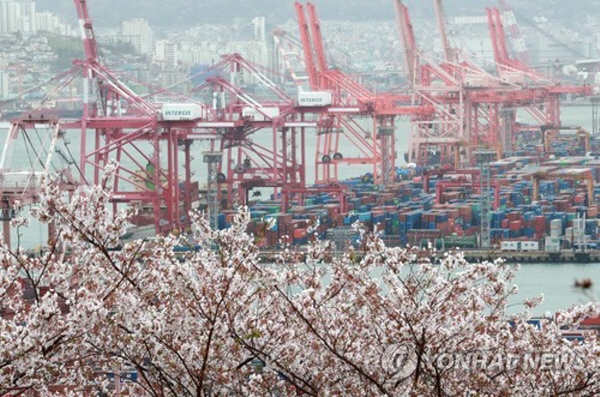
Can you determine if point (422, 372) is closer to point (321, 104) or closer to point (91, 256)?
point (91, 256)

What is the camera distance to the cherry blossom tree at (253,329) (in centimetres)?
477

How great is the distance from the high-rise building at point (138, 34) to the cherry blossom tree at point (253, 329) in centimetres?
6037

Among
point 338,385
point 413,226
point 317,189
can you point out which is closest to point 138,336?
point 338,385

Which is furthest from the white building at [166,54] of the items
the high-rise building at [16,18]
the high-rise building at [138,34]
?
the high-rise building at [16,18]

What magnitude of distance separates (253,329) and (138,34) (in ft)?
209

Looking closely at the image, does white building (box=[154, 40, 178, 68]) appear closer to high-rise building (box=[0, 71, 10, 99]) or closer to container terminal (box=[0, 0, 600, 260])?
high-rise building (box=[0, 71, 10, 99])

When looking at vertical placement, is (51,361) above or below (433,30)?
below

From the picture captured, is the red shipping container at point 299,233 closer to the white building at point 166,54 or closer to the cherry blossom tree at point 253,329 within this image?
the cherry blossom tree at point 253,329

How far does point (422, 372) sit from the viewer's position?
485 cm

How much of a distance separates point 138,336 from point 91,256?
551 mm

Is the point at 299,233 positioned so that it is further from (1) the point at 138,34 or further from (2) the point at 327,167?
(1) the point at 138,34

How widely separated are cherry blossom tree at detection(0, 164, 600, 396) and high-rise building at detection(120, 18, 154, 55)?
60369 millimetres

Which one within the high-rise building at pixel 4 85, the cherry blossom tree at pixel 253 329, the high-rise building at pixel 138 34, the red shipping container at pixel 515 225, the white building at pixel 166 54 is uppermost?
the high-rise building at pixel 138 34

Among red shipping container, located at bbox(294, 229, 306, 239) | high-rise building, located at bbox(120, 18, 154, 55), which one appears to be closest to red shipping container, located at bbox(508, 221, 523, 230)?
red shipping container, located at bbox(294, 229, 306, 239)
